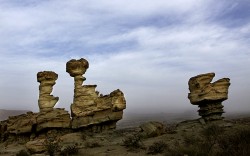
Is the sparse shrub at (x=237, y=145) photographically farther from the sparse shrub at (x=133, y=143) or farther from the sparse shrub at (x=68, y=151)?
the sparse shrub at (x=68, y=151)

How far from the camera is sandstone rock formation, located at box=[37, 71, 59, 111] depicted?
3856cm

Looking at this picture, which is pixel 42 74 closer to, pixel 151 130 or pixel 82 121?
pixel 82 121

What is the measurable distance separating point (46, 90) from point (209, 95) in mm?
18228

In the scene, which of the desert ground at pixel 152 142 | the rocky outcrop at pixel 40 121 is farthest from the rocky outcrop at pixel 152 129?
the rocky outcrop at pixel 40 121

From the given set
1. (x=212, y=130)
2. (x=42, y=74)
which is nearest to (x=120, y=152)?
(x=212, y=130)

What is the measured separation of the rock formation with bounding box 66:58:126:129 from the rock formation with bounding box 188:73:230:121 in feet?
27.4

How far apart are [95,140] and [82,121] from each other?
500 cm

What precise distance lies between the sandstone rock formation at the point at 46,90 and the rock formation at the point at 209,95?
15883 mm

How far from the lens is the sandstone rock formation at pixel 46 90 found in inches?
1518

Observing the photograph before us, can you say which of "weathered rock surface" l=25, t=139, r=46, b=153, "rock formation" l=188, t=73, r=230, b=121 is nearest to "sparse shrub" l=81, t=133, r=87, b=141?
"weathered rock surface" l=25, t=139, r=46, b=153

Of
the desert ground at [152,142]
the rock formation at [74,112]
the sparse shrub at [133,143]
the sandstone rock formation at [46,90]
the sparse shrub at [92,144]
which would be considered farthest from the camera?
the sandstone rock formation at [46,90]

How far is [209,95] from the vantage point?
35.5 m

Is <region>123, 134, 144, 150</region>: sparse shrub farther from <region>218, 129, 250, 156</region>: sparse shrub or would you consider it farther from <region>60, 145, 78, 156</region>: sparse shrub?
<region>218, 129, 250, 156</region>: sparse shrub

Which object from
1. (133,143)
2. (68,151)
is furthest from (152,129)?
(68,151)
